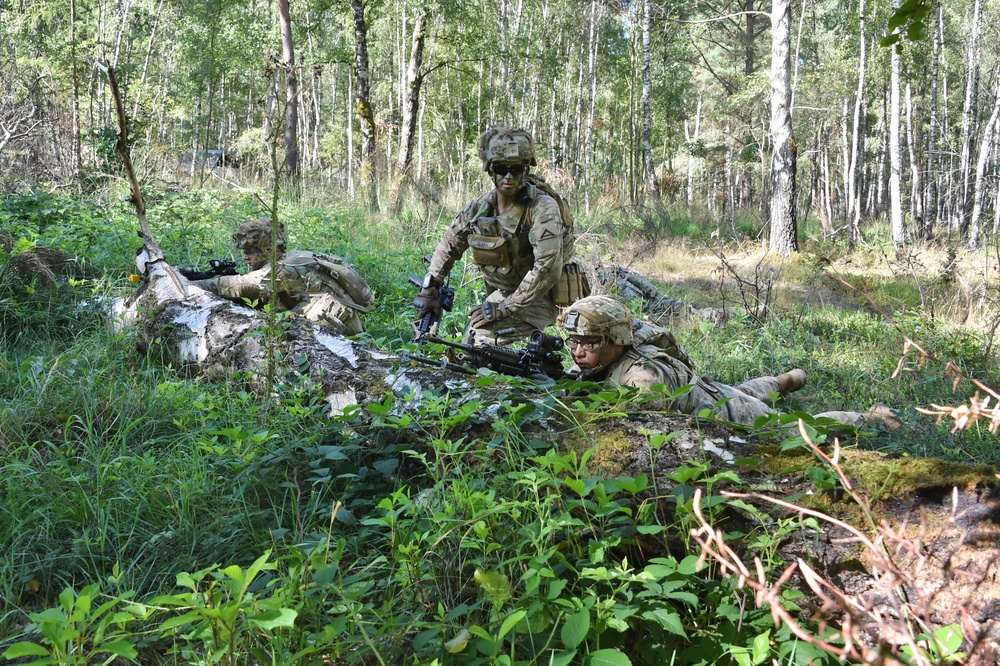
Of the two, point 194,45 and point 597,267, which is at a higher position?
point 194,45

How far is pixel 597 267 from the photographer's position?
8.15 m

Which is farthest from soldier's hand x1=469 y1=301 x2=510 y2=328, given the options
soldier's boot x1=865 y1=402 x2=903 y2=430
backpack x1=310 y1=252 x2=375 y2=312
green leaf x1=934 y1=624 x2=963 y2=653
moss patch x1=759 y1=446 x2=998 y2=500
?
green leaf x1=934 y1=624 x2=963 y2=653

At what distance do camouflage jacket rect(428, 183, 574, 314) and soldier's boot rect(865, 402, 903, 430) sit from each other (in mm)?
2154

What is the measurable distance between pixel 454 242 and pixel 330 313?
1054 mm

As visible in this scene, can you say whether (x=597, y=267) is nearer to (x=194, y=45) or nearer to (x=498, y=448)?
(x=498, y=448)

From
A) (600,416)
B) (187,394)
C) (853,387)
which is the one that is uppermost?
(600,416)

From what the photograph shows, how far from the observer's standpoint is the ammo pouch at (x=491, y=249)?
501 centimetres

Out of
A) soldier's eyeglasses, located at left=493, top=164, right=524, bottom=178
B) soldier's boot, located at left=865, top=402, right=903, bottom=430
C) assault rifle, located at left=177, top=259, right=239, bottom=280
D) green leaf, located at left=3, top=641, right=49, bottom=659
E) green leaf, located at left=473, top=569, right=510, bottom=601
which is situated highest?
soldier's eyeglasses, located at left=493, top=164, right=524, bottom=178

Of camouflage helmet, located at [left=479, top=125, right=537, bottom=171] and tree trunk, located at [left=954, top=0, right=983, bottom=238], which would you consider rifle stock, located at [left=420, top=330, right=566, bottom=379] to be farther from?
tree trunk, located at [left=954, top=0, right=983, bottom=238]

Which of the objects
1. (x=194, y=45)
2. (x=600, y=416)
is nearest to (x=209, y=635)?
(x=600, y=416)

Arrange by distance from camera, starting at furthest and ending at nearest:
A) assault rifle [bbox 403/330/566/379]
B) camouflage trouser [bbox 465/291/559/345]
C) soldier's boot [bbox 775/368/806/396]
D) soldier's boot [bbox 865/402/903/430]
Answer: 1. camouflage trouser [bbox 465/291/559/345]
2. soldier's boot [bbox 775/368/806/396]
3. soldier's boot [bbox 865/402/903/430]
4. assault rifle [bbox 403/330/566/379]

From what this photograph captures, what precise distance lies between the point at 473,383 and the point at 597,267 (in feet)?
17.9

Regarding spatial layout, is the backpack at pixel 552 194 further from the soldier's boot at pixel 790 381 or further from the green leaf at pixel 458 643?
the green leaf at pixel 458 643

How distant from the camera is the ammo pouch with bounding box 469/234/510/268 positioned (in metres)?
5.01
